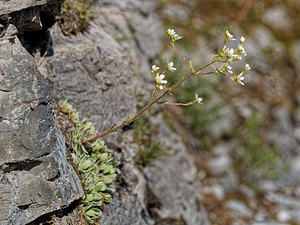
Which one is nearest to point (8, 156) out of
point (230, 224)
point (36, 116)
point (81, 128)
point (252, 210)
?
point (36, 116)

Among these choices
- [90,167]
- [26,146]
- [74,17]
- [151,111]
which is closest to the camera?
[26,146]

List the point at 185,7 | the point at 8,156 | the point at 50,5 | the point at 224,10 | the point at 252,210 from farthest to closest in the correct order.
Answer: the point at 224,10 → the point at 185,7 → the point at 252,210 → the point at 50,5 → the point at 8,156

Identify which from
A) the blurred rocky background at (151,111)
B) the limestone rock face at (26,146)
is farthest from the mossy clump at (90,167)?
the limestone rock face at (26,146)

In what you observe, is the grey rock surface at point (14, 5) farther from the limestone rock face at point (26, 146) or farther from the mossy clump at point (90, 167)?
the mossy clump at point (90, 167)

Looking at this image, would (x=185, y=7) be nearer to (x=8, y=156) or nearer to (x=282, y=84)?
(x=282, y=84)

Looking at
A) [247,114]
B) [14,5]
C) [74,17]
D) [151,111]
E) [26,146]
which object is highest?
[247,114]

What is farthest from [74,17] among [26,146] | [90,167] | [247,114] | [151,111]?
[247,114]

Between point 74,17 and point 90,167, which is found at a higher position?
point 74,17

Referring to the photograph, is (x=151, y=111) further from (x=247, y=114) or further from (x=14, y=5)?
(x=247, y=114)
